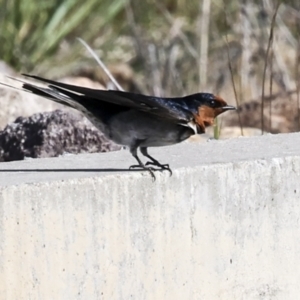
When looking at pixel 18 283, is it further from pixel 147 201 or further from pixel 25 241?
pixel 147 201

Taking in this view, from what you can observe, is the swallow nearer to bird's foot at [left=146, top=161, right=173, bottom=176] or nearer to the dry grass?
bird's foot at [left=146, top=161, right=173, bottom=176]

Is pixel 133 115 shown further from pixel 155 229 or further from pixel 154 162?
pixel 155 229

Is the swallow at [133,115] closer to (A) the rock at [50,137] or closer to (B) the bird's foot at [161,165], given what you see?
(B) the bird's foot at [161,165]

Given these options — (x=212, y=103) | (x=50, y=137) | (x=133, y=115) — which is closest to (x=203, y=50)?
(x=50, y=137)

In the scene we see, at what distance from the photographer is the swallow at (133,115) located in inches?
156

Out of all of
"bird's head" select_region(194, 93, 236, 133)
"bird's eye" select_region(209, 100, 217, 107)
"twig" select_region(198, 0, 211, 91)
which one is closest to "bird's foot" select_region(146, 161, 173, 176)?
"bird's head" select_region(194, 93, 236, 133)

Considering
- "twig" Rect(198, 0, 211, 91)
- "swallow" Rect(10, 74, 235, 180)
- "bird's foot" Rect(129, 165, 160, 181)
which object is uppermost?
"twig" Rect(198, 0, 211, 91)

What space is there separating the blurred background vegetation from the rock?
2.03 metres

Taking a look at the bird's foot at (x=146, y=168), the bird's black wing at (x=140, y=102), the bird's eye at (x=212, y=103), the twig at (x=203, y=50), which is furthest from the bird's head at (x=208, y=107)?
the twig at (x=203, y=50)

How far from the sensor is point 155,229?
347cm

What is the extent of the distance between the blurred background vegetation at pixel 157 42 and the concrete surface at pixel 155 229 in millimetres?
3424

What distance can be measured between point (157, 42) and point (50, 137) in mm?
5226

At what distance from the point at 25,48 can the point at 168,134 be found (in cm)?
569

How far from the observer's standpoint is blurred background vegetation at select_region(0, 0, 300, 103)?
311 inches
